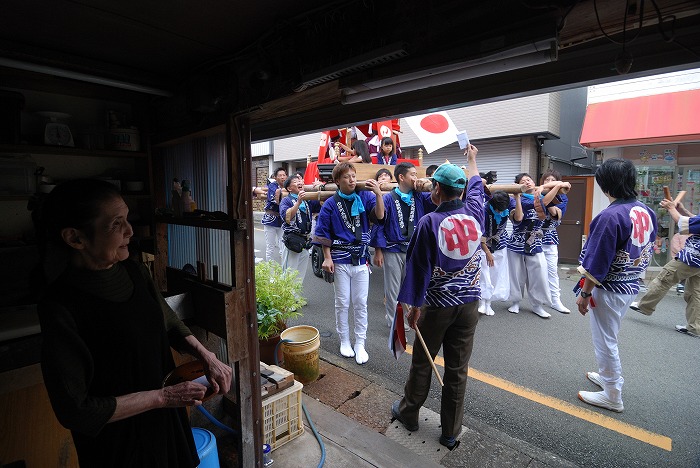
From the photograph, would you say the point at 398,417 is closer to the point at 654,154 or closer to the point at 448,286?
the point at 448,286

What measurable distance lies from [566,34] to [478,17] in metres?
0.34

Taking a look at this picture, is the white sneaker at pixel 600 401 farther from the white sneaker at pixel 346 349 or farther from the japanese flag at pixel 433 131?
the japanese flag at pixel 433 131

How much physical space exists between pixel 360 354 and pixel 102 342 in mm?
3719

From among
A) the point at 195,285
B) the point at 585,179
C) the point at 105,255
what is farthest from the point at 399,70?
the point at 585,179

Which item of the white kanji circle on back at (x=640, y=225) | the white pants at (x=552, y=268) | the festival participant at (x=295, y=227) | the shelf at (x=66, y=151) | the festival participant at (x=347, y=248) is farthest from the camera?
the festival participant at (x=295, y=227)

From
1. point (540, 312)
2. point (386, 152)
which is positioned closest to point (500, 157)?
point (386, 152)

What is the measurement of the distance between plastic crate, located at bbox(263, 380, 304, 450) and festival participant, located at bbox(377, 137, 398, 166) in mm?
5872

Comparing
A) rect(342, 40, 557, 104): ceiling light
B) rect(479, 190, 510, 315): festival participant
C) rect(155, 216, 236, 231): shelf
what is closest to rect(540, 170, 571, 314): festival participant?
rect(479, 190, 510, 315): festival participant

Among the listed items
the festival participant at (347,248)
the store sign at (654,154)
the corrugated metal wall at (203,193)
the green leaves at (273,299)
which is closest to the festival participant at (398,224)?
the festival participant at (347,248)

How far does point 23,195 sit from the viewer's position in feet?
10.9

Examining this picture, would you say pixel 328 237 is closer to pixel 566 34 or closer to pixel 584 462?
pixel 584 462

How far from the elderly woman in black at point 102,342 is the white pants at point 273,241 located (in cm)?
683

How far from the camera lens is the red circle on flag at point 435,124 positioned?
5305 millimetres

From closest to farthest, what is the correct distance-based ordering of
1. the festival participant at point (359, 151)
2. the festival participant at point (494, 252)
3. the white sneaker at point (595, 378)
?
1. the white sneaker at point (595, 378)
2. the festival participant at point (494, 252)
3. the festival participant at point (359, 151)
